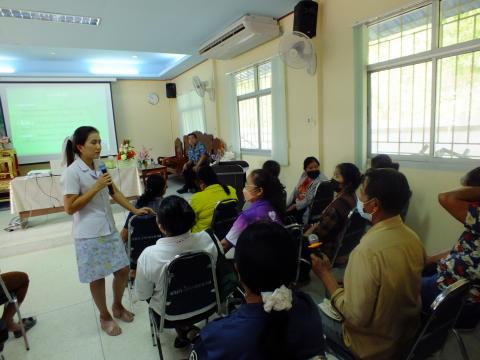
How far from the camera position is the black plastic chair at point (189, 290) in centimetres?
139

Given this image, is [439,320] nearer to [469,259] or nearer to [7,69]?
[469,259]

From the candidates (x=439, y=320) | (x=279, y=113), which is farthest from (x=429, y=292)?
(x=279, y=113)

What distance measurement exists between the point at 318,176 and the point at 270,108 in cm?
209

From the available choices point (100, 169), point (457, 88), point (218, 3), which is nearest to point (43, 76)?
point (218, 3)

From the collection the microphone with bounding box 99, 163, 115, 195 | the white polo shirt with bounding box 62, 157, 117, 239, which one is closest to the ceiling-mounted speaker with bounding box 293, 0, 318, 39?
the microphone with bounding box 99, 163, 115, 195

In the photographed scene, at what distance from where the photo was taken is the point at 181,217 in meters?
1.48

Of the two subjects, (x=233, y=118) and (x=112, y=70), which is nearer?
(x=233, y=118)

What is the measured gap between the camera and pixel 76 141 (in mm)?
1869

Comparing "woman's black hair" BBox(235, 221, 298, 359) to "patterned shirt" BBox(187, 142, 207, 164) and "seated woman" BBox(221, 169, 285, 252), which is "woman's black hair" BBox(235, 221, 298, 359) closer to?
"seated woman" BBox(221, 169, 285, 252)

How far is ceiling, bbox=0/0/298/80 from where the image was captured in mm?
3529

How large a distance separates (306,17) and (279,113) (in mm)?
1347

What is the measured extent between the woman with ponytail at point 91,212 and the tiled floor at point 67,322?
0.15 meters

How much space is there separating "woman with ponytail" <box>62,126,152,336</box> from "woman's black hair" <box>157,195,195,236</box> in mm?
572

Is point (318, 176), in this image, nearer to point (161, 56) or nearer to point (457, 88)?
point (457, 88)
